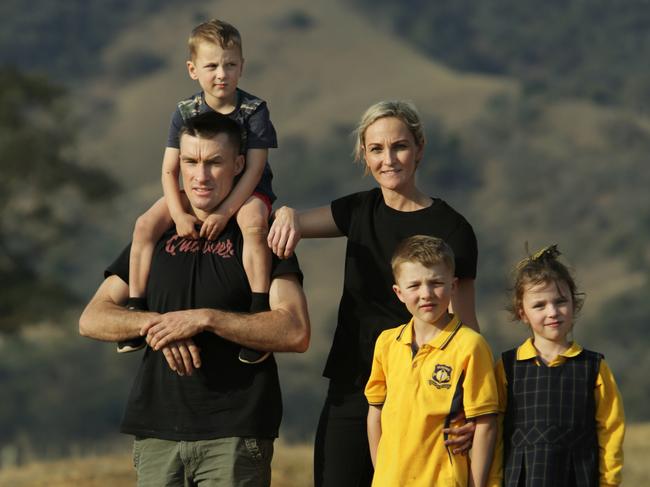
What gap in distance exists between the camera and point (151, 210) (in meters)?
5.71

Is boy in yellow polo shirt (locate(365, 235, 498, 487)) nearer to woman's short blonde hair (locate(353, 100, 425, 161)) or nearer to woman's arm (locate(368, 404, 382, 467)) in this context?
woman's arm (locate(368, 404, 382, 467))

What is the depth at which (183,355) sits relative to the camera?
17.6ft

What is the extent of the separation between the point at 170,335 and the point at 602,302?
2111 inches

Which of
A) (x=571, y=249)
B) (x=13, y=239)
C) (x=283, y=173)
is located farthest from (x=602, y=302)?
(x=13, y=239)

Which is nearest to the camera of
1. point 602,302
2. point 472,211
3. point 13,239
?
point 13,239

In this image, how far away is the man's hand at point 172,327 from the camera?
5328mm

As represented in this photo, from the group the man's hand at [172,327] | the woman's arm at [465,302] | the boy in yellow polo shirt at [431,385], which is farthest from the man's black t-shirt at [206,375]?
the woman's arm at [465,302]

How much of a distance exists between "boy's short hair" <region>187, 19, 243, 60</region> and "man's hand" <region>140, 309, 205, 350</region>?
1.20 metres

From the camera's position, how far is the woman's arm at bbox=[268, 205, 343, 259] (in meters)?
5.43

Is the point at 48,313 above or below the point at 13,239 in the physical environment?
below

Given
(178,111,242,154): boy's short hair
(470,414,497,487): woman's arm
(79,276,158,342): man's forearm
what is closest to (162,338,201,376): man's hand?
(79,276,158,342): man's forearm

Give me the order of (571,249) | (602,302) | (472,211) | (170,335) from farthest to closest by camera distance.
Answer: (472,211)
(571,249)
(602,302)
(170,335)

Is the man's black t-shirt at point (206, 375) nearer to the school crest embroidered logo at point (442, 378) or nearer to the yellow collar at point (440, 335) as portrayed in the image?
the yellow collar at point (440, 335)

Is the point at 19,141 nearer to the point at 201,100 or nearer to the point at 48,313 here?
the point at 48,313
